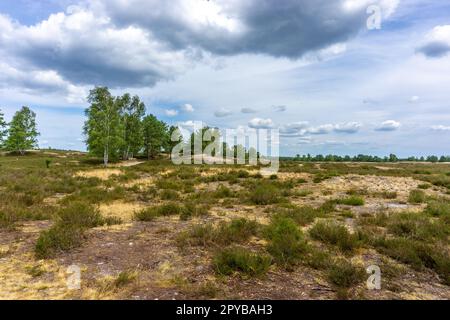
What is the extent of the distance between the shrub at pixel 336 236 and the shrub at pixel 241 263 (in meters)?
2.27

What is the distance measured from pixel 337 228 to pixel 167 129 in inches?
2793

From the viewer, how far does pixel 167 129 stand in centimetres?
7594

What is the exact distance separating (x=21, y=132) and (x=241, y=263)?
2805 inches

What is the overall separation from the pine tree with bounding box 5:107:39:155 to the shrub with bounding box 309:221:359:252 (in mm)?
70414

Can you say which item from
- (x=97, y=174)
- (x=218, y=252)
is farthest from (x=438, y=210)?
(x=97, y=174)

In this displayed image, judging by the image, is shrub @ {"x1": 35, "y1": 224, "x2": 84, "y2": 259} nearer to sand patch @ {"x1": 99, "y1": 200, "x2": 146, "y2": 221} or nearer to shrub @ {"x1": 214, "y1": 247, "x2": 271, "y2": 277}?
sand patch @ {"x1": 99, "y1": 200, "x2": 146, "y2": 221}

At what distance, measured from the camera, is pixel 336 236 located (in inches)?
290

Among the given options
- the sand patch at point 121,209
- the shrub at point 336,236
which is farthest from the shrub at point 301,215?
the sand patch at point 121,209

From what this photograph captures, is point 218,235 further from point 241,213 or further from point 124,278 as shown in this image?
point 241,213

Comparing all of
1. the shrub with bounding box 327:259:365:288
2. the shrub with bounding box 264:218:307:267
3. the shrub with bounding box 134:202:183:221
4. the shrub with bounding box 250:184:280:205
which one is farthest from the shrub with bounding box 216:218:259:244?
the shrub with bounding box 250:184:280:205

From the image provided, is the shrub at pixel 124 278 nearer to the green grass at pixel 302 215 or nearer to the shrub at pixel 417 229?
the green grass at pixel 302 215

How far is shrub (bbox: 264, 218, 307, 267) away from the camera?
19.9 ft

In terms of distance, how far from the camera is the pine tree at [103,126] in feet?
155
